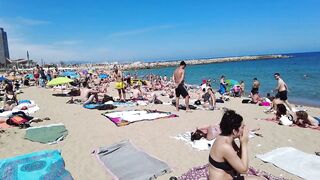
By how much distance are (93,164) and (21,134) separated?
2926mm

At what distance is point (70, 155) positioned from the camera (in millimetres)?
5461

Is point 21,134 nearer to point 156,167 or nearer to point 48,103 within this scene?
point 156,167

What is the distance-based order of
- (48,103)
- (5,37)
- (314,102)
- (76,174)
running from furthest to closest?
(5,37) < (314,102) < (48,103) < (76,174)

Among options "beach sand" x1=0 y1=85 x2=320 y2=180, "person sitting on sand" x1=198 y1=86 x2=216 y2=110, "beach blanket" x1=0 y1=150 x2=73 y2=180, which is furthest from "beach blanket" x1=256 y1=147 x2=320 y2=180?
"person sitting on sand" x1=198 y1=86 x2=216 y2=110

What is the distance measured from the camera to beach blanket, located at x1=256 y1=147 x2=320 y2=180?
434 cm

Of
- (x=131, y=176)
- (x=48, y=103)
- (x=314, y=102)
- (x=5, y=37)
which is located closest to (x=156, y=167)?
(x=131, y=176)

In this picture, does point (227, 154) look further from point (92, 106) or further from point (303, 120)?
point (92, 106)

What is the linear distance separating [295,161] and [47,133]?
5.27m

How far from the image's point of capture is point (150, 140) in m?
6.21

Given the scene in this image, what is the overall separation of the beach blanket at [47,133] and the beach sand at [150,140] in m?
0.15

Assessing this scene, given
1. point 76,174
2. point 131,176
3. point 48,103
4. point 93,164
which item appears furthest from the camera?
point 48,103

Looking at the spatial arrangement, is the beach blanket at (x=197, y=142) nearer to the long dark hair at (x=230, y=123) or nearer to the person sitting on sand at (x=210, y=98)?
the long dark hair at (x=230, y=123)

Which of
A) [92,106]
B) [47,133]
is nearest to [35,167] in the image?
[47,133]

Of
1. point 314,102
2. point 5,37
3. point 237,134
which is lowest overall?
point 314,102
